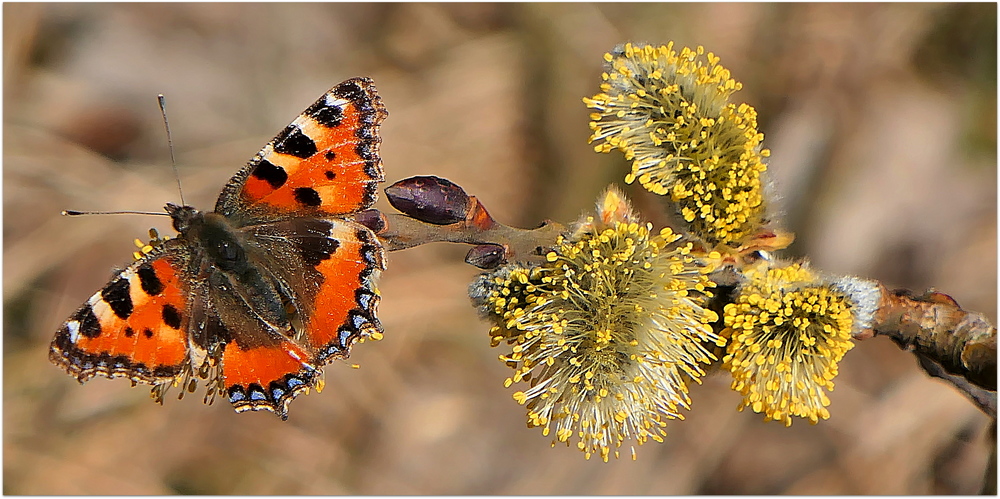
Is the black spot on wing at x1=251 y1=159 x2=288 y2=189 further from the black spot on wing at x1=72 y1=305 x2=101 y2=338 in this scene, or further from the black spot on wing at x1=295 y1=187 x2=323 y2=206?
the black spot on wing at x1=72 y1=305 x2=101 y2=338

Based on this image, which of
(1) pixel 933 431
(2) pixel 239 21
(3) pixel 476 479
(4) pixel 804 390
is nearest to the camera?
(4) pixel 804 390

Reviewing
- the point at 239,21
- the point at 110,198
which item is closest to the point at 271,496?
the point at 110,198

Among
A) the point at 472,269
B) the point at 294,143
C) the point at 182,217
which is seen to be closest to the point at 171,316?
the point at 182,217

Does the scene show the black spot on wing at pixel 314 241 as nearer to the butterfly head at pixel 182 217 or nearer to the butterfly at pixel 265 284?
the butterfly at pixel 265 284

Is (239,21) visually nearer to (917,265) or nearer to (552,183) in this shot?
(552,183)

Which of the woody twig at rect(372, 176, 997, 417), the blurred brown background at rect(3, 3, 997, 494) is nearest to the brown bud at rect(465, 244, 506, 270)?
the woody twig at rect(372, 176, 997, 417)

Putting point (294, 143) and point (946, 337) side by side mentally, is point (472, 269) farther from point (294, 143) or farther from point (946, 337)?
point (946, 337)
